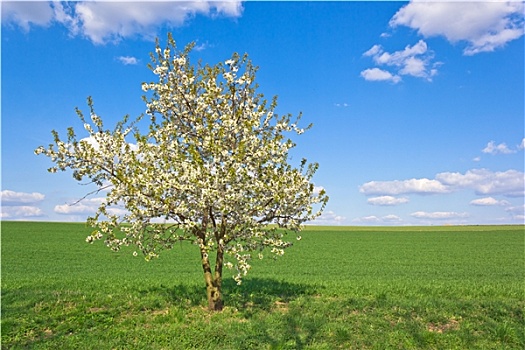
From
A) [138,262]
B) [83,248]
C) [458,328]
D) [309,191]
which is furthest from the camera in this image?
[83,248]

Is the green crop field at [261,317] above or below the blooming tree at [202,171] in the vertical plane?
below

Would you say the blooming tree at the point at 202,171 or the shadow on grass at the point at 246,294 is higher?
the blooming tree at the point at 202,171

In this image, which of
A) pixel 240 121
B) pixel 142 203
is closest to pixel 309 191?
pixel 240 121

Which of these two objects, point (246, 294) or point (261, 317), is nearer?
point (261, 317)

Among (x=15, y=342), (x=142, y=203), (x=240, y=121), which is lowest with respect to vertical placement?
(x=15, y=342)

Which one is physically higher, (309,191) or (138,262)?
(309,191)

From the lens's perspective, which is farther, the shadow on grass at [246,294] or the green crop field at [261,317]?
the shadow on grass at [246,294]

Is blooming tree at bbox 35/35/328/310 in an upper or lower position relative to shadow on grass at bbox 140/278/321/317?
upper

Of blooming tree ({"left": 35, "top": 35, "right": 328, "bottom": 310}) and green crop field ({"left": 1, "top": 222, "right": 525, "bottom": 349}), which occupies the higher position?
blooming tree ({"left": 35, "top": 35, "right": 328, "bottom": 310})

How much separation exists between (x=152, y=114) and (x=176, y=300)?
24.0ft

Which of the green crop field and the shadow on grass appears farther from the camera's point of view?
the shadow on grass

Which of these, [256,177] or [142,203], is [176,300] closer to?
[142,203]

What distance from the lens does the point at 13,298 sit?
54.2 ft

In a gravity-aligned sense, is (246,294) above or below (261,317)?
above
